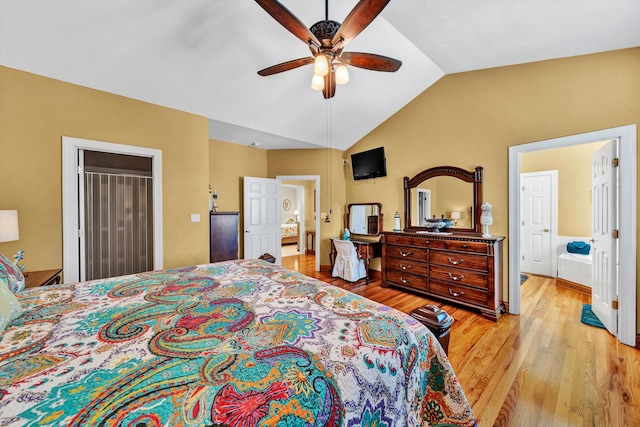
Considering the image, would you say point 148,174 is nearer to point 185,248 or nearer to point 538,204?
point 185,248

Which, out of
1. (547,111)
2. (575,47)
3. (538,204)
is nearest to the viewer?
(575,47)


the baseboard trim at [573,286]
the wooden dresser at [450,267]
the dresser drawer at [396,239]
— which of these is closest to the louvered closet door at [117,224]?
the dresser drawer at [396,239]

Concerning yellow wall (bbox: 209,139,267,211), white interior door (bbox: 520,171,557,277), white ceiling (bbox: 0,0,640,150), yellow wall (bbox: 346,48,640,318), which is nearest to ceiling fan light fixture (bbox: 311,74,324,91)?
white ceiling (bbox: 0,0,640,150)

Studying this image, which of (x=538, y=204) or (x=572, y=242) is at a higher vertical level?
(x=538, y=204)

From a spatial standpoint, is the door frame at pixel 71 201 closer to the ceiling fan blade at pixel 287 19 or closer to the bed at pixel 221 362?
the bed at pixel 221 362

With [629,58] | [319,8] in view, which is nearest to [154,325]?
[319,8]

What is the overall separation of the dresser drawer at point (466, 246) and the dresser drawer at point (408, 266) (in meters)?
0.45

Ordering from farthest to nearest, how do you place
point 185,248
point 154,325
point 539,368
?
point 185,248, point 539,368, point 154,325

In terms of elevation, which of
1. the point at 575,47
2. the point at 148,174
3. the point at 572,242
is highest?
the point at 575,47

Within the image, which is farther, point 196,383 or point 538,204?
point 538,204

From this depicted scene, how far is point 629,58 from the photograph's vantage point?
2.32 meters

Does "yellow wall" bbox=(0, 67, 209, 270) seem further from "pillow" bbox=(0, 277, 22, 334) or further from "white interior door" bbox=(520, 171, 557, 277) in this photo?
"white interior door" bbox=(520, 171, 557, 277)

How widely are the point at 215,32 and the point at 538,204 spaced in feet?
18.6

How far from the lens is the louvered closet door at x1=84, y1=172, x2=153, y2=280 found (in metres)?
3.26
